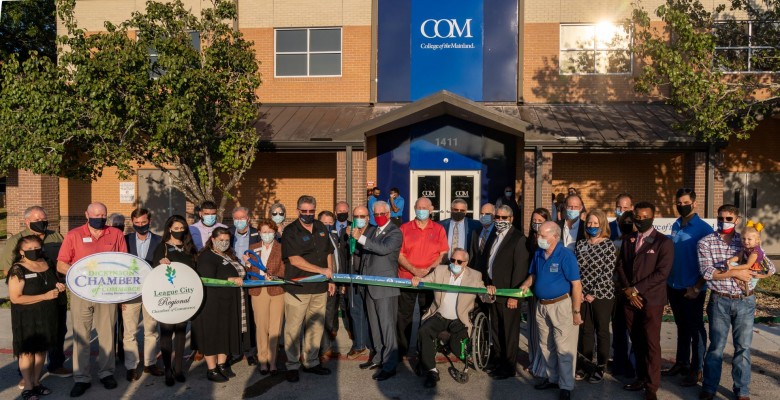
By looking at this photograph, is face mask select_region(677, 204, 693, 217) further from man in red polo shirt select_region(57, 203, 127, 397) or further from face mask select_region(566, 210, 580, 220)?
man in red polo shirt select_region(57, 203, 127, 397)

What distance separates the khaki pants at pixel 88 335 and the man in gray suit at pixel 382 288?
2.89 metres

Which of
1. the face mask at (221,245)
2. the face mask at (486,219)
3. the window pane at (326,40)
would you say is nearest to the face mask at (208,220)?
the face mask at (221,245)

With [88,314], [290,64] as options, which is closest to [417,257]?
[88,314]

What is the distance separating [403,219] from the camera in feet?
53.9

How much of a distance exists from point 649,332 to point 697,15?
34.3 ft

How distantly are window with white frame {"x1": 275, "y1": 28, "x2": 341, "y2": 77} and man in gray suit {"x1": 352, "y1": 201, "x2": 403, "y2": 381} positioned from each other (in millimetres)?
11058

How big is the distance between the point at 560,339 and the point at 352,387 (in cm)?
234

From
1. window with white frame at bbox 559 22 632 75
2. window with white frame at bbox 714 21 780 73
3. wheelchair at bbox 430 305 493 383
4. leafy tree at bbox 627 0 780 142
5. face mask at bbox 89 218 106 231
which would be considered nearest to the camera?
face mask at bbox 89 218 106 231

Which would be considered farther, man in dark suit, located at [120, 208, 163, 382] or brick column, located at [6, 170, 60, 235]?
brick column, located at [6, 170, 60, 235]

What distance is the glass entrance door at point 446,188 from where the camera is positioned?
656 inches

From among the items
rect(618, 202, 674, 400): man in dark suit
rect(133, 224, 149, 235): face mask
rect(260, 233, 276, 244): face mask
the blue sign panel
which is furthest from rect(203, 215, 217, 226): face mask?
the blue sign panel

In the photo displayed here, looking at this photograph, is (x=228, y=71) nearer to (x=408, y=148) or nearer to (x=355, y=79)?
(x=355, y=79)

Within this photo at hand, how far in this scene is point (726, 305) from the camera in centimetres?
562

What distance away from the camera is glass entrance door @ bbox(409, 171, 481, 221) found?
1666 cm
